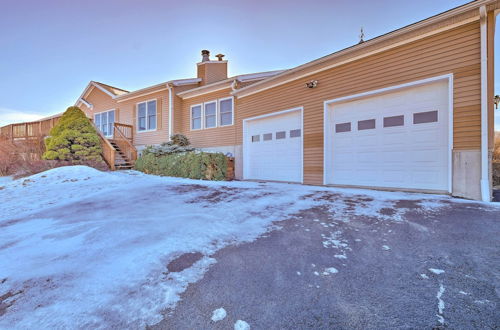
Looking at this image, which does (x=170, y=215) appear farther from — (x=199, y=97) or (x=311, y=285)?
(x=199, y=97)

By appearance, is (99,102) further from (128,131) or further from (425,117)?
(425,117)

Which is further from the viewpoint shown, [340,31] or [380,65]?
[340,31]

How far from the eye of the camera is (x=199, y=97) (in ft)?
33.3

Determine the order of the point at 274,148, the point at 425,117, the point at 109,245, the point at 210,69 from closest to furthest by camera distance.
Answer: the point at 109,245 → the point at 425,117 → the point at 274,148 → the point at 210,69

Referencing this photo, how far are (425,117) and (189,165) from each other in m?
6.75

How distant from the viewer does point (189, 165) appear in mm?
7484

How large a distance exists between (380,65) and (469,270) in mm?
5094

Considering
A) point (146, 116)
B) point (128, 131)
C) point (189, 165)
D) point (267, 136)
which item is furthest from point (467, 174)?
point (128, 131)

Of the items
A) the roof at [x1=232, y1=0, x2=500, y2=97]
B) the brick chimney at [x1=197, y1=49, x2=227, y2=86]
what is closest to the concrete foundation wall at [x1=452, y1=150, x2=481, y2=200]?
the roof at [x1=232, y1=0, x2=500, y2=97]

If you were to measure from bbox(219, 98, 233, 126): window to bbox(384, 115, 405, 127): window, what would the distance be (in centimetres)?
565

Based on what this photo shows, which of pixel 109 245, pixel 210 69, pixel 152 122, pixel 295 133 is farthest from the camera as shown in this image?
pixel 210 69

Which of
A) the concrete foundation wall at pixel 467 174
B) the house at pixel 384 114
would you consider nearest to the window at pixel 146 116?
the house at pixel 384 114

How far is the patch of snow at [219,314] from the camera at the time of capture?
122 cm

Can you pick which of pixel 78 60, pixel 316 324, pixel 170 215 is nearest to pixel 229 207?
pixel 170 215
